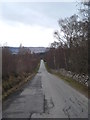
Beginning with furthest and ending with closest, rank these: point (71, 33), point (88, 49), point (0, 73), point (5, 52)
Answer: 1. point (71, 33)
2. point (5, 52)
3. point (0, 73)
4. point (88, 49)

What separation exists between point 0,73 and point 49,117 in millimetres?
16162

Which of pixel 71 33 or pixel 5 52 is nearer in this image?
pixel 5 52

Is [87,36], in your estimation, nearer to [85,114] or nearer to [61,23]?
[85,114]

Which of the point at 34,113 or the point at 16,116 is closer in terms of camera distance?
the point at 16,116

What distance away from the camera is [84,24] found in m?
26.6

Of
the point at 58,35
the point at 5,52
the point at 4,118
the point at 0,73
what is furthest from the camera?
the point at 58,35

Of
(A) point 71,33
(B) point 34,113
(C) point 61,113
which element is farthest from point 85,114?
(A) point 71,33

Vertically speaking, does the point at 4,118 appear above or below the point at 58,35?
below

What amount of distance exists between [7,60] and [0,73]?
290 centimetres

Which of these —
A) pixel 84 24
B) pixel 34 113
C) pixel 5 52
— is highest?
pixel 84 24

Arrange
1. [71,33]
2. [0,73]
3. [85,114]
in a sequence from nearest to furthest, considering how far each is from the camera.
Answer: [85,114] → [0,73] → [71,33]

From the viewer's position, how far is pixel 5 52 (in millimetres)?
30375

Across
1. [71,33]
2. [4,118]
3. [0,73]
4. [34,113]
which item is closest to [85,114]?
[34,113]

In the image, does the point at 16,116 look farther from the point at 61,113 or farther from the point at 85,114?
the point at 85,114
